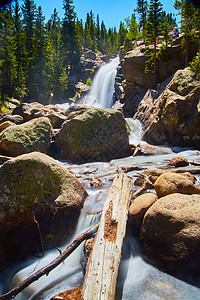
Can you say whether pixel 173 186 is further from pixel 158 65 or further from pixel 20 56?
pixel 20 56

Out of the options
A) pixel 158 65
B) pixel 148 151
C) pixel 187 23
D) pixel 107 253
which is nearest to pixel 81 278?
pixel 107 253

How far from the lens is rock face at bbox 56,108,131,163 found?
1029 cm

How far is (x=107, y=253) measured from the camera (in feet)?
8.75

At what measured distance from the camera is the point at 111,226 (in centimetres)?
314

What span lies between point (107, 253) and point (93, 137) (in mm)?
7963

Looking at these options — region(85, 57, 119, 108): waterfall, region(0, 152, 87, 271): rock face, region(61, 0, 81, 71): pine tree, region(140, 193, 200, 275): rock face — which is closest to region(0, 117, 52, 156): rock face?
region(0, 152, 87, 271): rock face

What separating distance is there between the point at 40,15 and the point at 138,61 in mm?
31307

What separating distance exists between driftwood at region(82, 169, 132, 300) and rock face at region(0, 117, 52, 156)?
266 inches

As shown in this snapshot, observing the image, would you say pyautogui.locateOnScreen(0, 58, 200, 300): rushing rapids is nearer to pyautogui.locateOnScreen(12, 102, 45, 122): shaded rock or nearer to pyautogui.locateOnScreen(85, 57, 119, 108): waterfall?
pyautogui.locateOnScreen(12, 102, 45, 122): shaded rock

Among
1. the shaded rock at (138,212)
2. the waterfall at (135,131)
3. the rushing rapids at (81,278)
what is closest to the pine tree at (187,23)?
the waterfall at (135,131)

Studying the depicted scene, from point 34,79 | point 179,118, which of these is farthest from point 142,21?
point 179,118

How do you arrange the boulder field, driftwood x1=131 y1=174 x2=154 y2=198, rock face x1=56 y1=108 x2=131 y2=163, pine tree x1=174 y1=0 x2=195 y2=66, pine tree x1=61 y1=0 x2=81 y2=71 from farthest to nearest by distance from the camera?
pine tree x1=61 y1=0 x2=81 y2=71
pine tree x1=174 y1=0 x2=195 y2=66
rock face x1=56 y1=108 x2=131 y2=163
the boulder field
driftwood x1=131 y1=174 x2=154 y2=198

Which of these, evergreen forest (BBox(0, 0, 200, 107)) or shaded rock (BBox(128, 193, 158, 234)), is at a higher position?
evergreen forest (BBox(0, 0, 200, 107))

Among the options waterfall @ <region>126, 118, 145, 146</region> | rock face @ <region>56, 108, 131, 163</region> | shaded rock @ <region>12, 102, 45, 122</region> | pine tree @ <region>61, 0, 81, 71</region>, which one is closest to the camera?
rock face @ <region>56, 108, 131, 163</region>
